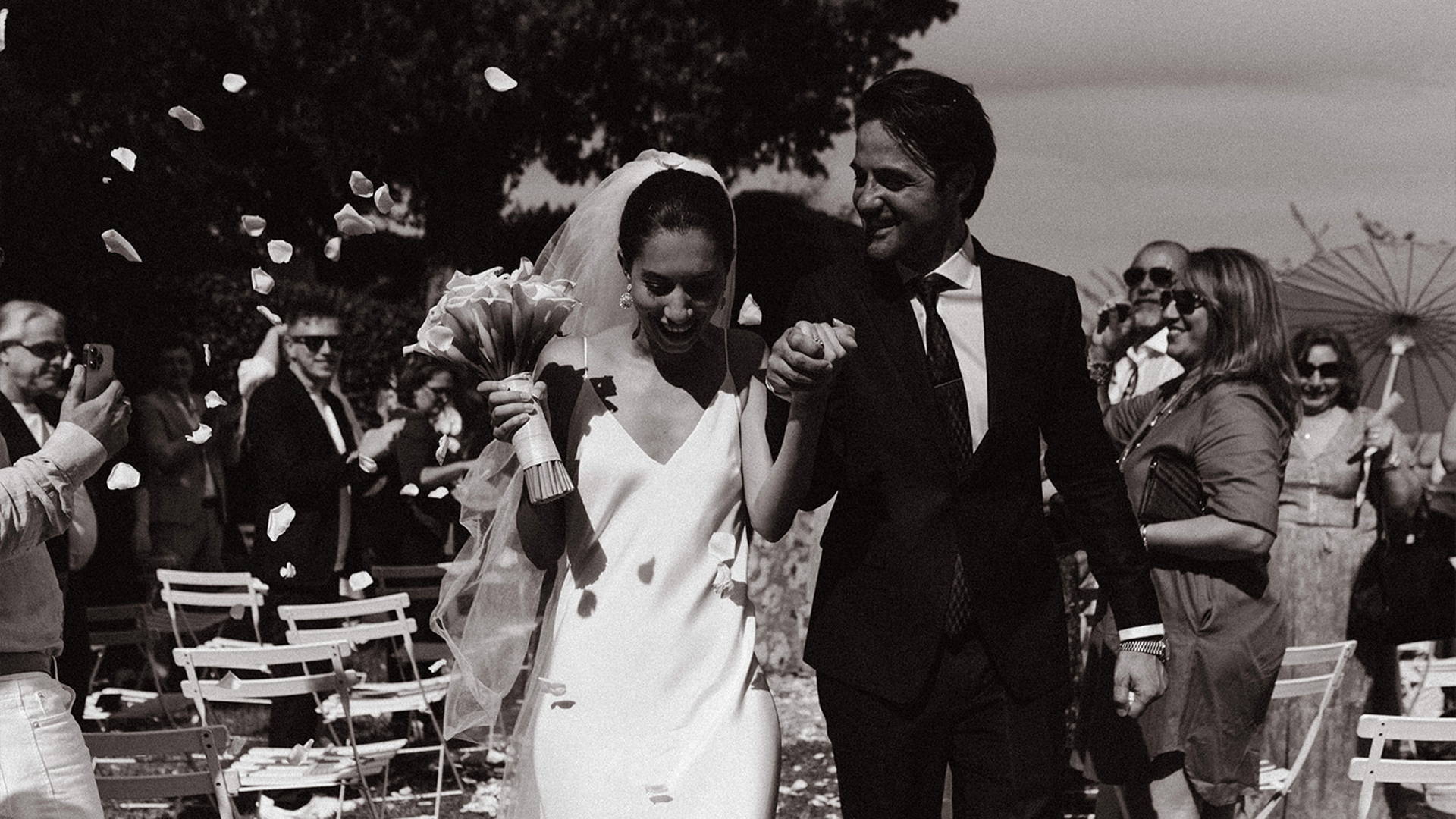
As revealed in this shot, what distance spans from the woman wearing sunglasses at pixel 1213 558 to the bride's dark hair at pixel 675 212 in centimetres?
176

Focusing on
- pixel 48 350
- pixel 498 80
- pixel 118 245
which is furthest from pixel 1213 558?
pixel 48 350

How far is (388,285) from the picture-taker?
84.9 ft

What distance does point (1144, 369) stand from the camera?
713 cm

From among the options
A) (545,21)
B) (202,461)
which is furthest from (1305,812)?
(545,21)

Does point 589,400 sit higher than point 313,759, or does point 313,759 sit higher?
point 589,400

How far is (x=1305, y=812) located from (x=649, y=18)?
16626 mm

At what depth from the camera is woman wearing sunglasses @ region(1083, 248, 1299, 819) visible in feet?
15.4

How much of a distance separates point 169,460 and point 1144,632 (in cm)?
779

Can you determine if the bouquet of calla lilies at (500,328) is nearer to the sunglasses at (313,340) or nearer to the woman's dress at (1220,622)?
the woman's dress at (1220,622)

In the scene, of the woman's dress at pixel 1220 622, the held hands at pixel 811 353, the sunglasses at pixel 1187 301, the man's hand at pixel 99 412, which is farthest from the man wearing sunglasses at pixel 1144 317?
the man's hand at pixel 99 412

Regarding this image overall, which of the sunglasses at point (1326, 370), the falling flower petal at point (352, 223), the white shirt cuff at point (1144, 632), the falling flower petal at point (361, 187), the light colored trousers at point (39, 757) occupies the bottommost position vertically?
the light colored trousers at point (39, 757)

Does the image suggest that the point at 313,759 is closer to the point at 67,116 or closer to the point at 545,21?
the point at 67,116

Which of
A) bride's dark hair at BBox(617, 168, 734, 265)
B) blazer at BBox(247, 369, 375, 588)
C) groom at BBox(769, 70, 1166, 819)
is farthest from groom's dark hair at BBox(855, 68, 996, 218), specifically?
blazer at BBox(247, 369, 375, 588)

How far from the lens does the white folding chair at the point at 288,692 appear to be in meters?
5.67
